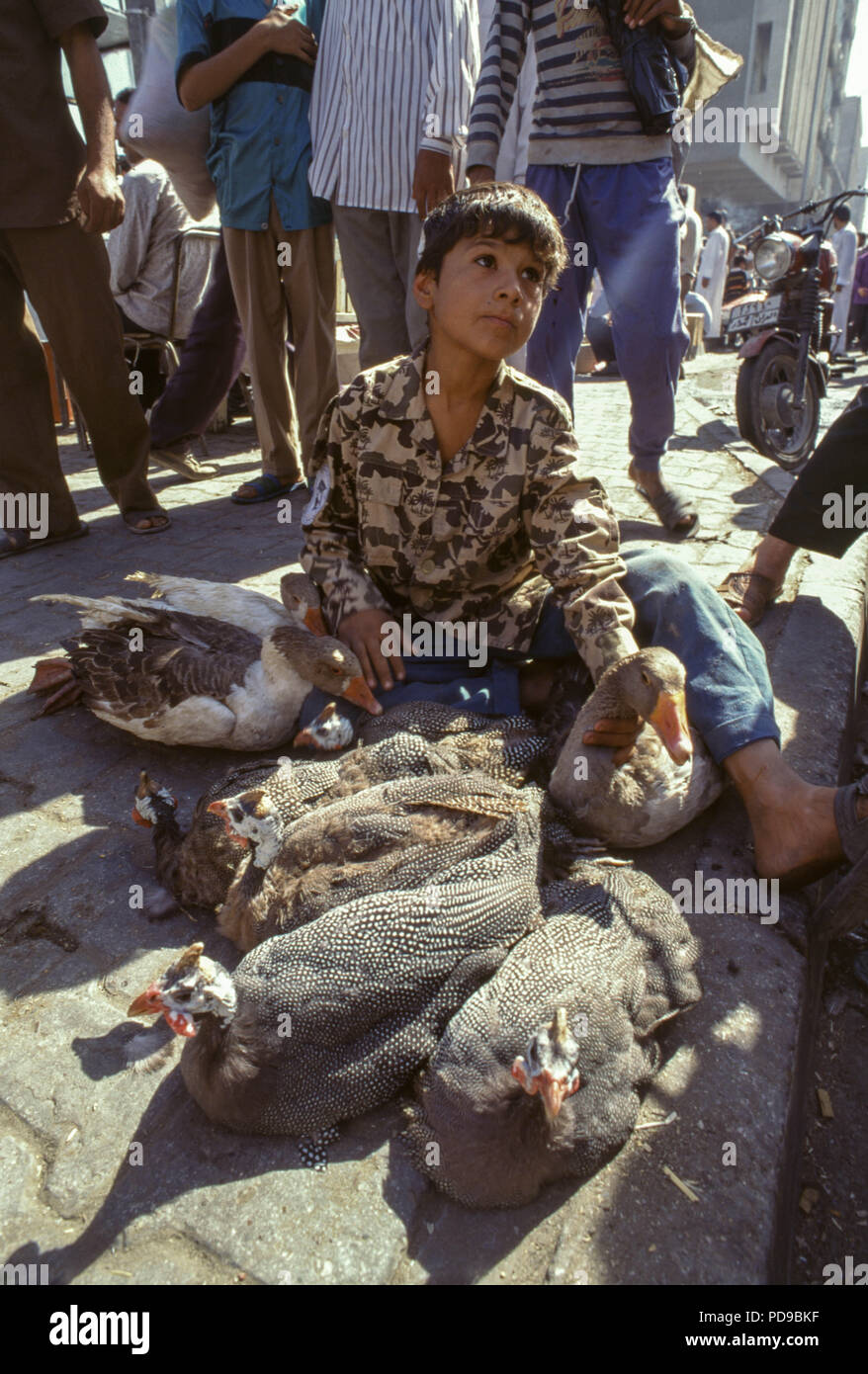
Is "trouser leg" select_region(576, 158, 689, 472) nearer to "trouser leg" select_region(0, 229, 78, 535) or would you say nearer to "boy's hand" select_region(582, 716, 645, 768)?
"boy's hand" select_region(582, 716, 645, 768)

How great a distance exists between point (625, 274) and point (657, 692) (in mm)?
2889

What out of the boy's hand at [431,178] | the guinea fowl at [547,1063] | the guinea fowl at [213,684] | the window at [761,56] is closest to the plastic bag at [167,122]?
the boy's hand at [431,178]

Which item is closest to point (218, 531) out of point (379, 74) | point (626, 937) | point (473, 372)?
point (379, 74)

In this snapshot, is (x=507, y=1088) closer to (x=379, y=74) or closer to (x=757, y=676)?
(x=757, y=676)

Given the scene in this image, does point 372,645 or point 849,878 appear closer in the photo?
point 849,878

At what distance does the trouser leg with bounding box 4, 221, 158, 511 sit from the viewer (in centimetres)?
454

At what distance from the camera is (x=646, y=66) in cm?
380

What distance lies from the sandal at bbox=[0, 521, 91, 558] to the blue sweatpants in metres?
3.07

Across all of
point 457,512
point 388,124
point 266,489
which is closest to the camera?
point 457,512

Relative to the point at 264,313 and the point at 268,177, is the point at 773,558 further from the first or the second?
the point at 268,177

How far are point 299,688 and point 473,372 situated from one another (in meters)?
1.24

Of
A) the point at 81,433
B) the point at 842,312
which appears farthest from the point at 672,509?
the point at 842,312

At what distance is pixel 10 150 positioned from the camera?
4.27 m

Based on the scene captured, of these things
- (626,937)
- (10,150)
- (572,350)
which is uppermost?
(10,150)
